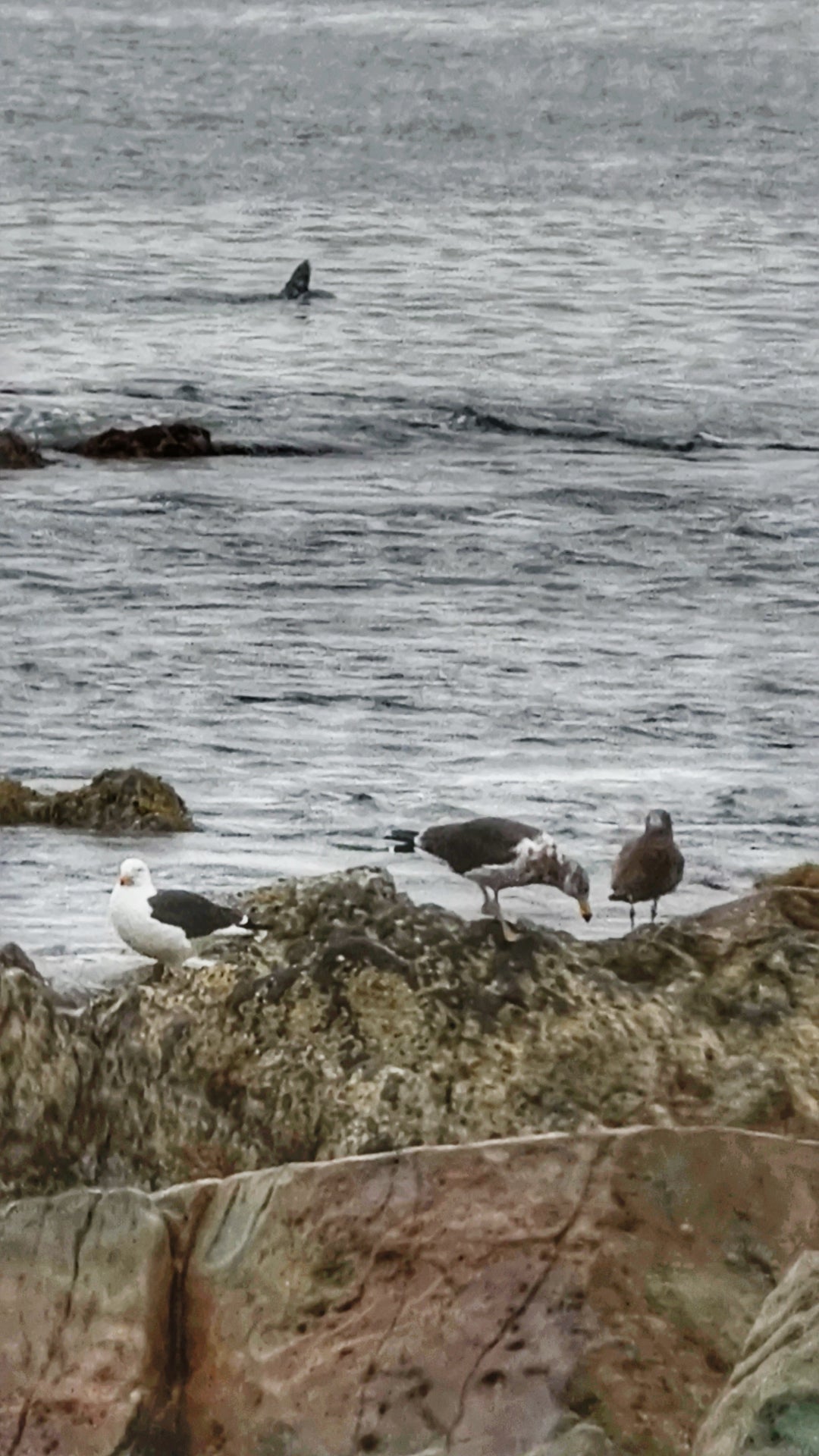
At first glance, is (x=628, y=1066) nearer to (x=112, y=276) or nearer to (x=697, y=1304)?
(x=697, y=1304)

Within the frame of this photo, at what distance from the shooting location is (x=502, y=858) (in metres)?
4.31

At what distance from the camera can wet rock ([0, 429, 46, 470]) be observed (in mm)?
4824

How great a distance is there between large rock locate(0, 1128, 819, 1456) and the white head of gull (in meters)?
0.54

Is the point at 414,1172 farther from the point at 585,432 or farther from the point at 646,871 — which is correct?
the point at 585,432

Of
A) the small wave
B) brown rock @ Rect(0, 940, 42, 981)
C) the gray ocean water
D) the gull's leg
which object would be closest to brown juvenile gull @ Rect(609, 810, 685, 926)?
the gray ocean water

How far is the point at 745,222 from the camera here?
509 cm

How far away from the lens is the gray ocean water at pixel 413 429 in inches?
176

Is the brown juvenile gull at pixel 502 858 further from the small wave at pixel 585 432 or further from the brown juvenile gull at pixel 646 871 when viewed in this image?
the small wave at pixel 585 432

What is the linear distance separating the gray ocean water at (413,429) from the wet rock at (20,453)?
3 centimetres

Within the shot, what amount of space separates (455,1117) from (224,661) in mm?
1044

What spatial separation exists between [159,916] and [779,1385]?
67.6 inches

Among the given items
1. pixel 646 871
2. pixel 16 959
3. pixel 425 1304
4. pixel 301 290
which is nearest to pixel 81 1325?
pixel 425 1304

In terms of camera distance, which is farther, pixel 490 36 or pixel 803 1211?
pixel 490 36

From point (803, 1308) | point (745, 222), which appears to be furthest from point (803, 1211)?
point (745, 222)
